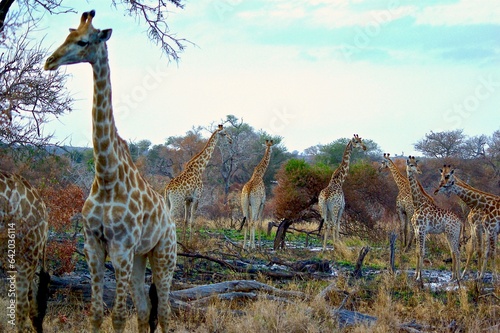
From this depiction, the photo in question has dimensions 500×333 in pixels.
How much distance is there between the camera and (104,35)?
189 inches

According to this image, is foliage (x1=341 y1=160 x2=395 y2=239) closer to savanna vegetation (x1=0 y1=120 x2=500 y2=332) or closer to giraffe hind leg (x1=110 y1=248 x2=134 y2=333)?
savanna vegetation (x1=0 y1=120 x2=500 y2=332)

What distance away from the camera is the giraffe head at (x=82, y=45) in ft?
14.6

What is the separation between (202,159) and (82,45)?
840 centimetres

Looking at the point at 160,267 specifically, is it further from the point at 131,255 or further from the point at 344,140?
the point at 344,140

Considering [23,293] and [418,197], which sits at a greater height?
[418,197]

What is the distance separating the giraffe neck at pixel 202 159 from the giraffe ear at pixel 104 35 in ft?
26.0

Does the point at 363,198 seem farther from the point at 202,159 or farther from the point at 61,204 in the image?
the point at 61,204

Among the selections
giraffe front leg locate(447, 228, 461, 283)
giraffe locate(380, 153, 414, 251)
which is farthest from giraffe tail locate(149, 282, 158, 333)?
giraffe locate(380, 153, 414, 251)

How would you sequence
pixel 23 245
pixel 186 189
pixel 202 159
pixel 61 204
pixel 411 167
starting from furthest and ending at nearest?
pixel 202 159 → pixel 186 189 → pixel 411 167 → pixel 61 204 → pixel 23 245

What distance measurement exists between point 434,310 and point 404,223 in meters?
7.42

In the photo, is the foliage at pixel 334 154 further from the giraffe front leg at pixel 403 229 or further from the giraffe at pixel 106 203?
the giraffe at pixel 106 203

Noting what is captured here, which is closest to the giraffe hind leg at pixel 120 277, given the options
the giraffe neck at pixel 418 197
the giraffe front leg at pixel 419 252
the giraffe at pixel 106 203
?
the giraffe at pixel 106 203

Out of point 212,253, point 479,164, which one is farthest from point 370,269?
point 479,164

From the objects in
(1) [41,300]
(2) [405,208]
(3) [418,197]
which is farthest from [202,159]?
(1) [41,300]
